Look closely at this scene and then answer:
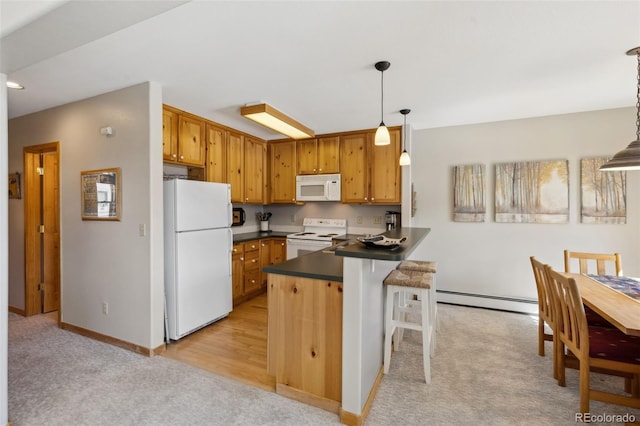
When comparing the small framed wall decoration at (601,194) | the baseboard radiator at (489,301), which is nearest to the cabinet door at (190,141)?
the baseboard radiator at (489,301)

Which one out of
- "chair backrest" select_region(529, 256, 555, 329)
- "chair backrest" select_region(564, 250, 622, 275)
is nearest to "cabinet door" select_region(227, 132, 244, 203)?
"chair backrest" select_region(529, 256, 555, 329)

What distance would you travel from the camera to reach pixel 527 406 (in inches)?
78.7

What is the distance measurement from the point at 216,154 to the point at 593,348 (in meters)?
4.08

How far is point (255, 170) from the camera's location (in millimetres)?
4672

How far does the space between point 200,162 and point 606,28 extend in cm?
375

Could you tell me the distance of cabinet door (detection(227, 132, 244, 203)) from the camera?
410 cm

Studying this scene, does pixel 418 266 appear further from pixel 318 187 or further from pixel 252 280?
pixel 252 280

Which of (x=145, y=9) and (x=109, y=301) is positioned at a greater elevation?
(x=145, y=9)

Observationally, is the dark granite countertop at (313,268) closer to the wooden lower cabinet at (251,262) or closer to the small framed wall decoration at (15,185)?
the wooden lower cabinet at (251,262)

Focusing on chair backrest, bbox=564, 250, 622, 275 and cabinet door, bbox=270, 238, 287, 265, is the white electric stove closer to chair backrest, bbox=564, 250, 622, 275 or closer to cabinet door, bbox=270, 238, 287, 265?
cabinet door, bbox=270, 238, 287, 265

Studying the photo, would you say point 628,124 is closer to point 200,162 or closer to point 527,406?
point 527,406

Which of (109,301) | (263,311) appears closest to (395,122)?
(263,311)

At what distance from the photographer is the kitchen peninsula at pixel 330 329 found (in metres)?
1.81

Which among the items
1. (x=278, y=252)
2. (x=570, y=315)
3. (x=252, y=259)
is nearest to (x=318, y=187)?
(x=278, y=252)
